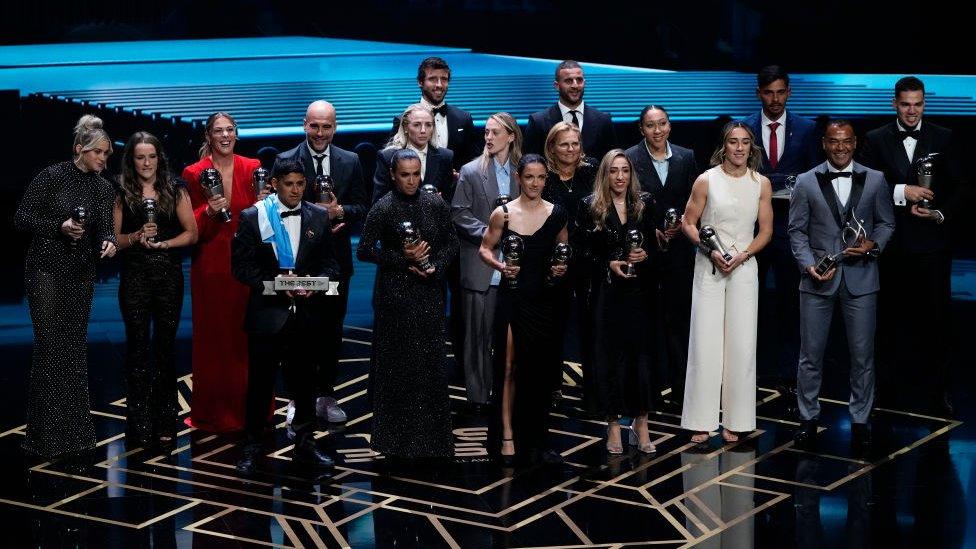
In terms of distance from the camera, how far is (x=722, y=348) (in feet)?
25.0

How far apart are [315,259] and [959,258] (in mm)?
6795

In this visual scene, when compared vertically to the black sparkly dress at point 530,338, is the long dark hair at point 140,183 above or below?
above

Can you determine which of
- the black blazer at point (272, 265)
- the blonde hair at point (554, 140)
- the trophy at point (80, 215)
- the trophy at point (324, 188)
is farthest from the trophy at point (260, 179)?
the blonde hair at point (554, 140)

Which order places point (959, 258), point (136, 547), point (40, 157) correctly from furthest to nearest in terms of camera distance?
point (40, 157) < point (959, 258) < point (136, 547)

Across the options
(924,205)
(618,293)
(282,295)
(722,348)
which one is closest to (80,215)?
(282,295)

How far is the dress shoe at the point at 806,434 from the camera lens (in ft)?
25.0

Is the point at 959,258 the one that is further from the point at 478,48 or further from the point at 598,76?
the point at 478,48

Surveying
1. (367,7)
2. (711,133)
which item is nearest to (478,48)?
(367,7)

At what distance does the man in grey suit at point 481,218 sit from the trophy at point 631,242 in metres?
0.93

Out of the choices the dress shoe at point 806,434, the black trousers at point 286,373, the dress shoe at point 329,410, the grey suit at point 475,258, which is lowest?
the dress shoe at point 806,434

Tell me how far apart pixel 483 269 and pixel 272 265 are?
4.47 ft

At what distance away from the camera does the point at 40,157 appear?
41.9 ft

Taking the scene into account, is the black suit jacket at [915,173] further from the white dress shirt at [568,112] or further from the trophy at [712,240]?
the white dress shirt at [568,112]

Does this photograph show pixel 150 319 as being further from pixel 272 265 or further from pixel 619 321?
pixel 619 321
